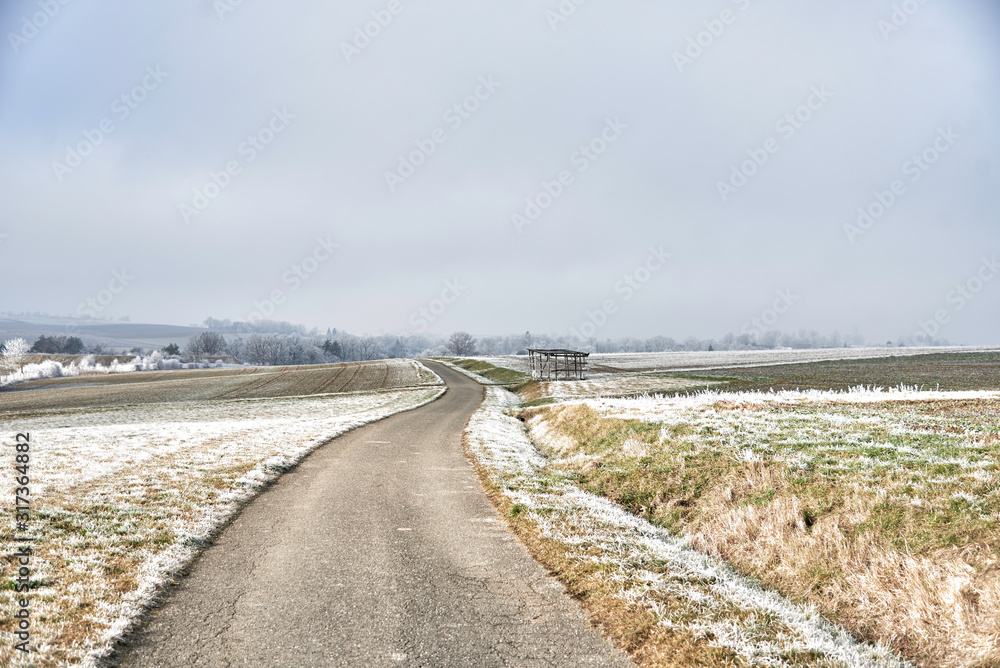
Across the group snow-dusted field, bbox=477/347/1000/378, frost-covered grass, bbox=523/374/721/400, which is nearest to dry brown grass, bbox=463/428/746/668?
frost-covered grass, bbox=523/374/721/400

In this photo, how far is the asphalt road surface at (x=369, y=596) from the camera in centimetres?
636

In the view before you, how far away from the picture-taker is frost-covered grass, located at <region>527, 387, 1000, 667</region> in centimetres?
682

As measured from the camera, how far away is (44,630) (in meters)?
6.50

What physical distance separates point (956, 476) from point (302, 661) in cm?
1165

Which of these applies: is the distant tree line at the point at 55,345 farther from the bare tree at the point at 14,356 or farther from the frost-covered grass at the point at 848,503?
the frost-covered grass at the point at 848,503

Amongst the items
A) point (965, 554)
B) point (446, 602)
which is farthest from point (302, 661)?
point (965, 554)

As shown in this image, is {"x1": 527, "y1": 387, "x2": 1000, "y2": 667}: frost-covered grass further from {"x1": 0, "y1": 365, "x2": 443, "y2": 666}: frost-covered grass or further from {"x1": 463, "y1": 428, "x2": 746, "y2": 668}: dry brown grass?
{"x1": 0, "y1": 365, "x2": 443, "y2": 666}: frost-covered grass

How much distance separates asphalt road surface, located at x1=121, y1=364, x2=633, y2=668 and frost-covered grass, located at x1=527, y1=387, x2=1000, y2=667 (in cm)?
396

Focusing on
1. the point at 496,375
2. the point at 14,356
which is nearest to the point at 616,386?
the point at 496,375

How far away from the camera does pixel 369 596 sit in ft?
25.9

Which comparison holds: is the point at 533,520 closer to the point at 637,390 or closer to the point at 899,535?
the point at 899,535

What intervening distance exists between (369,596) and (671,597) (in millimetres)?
4679

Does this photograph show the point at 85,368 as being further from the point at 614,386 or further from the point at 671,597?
the point at 671,597

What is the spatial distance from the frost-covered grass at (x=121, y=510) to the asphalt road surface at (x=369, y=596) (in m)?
0.57
